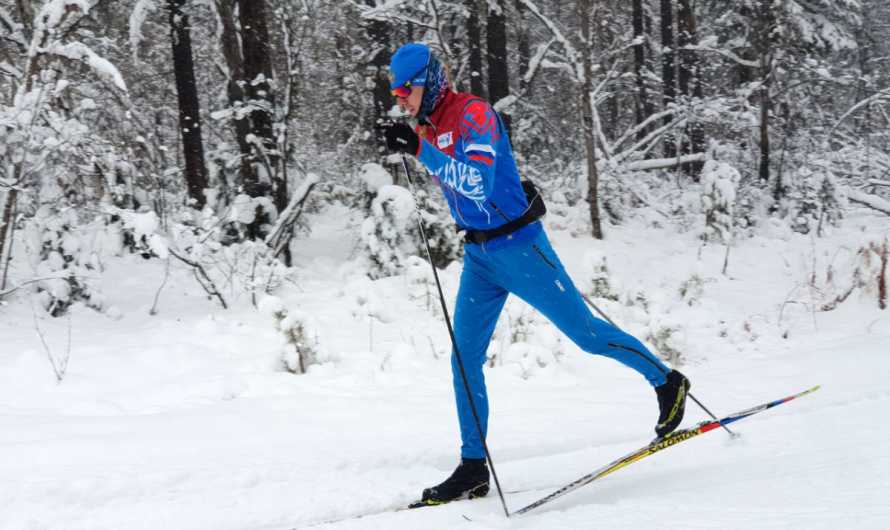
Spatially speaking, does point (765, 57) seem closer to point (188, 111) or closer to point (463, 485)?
point (188, 111)

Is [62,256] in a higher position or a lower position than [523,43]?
lower

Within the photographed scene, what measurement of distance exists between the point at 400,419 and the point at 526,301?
1344 millimetres

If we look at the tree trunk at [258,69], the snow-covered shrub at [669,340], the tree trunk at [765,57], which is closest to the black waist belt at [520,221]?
the snow-covered shrub at [669,340]

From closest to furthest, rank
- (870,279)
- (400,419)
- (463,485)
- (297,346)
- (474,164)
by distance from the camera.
Answer: (474,164) → (463,485) → (400,419) → (297,346) → (870,279)

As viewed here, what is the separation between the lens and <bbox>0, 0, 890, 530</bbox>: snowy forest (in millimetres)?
3125

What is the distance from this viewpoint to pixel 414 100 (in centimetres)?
292

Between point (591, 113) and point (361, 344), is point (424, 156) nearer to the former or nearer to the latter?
point (361, 344)

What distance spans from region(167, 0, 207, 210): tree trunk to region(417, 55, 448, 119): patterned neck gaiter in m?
7.11

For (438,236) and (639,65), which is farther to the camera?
(639,65)

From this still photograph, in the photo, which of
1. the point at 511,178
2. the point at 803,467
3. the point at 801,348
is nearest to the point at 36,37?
the point at 511,178

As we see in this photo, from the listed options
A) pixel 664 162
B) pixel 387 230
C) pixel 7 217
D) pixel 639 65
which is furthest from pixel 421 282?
pixel 639 65

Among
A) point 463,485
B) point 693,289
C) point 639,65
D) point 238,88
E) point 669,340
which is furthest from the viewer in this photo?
point 639,65

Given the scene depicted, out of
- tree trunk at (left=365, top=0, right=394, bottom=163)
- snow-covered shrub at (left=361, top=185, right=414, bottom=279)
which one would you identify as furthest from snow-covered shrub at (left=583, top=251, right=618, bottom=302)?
tree trunk at (left=365, top=0, right=394, bottom=163)

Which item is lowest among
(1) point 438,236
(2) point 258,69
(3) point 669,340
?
(3) point 669,340
